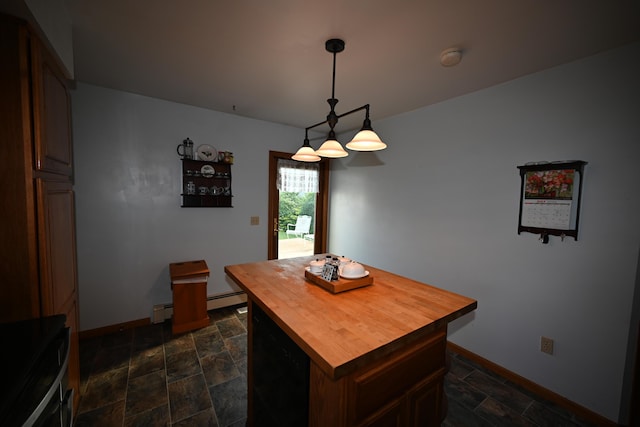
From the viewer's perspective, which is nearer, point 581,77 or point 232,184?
point 581,77

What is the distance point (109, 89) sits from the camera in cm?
257

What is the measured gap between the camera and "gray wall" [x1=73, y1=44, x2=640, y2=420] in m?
1.72

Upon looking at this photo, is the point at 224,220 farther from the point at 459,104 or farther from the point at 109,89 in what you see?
the point at 459,104

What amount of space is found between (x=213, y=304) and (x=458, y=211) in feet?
10.1

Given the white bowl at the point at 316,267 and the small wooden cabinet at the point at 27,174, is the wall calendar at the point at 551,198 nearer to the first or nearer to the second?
the white bowl at the point at 316,267

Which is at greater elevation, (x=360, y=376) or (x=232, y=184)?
(x=232, y=184)

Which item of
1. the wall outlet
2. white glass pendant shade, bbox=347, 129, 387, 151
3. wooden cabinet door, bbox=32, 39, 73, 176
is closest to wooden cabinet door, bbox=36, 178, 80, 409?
wooden cabinet door, bbox=32, 39, 73, 176

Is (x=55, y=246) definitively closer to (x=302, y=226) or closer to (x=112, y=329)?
(x=112, y=329)

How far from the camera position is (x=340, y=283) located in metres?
1.46

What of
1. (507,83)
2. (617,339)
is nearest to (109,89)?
(507,83)

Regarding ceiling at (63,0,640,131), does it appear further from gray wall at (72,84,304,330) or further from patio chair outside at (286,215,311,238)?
patio chair outside at (286,215,311,238)

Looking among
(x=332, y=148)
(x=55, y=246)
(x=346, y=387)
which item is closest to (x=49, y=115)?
(x=55, y=246)

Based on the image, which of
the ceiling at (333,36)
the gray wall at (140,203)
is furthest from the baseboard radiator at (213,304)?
the ceiling at (333,36)

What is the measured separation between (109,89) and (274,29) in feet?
6.82
